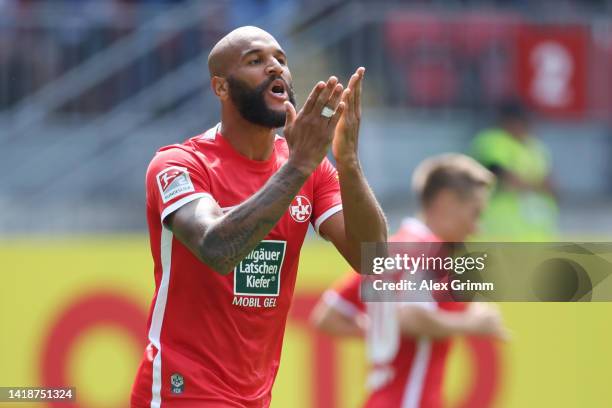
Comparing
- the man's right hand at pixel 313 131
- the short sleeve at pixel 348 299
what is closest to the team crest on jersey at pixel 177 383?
the man's right hand at pixel 313 131

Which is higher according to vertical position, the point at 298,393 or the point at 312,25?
the point at 312,25

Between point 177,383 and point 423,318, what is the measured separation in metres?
1.96

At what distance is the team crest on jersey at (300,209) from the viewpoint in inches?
183

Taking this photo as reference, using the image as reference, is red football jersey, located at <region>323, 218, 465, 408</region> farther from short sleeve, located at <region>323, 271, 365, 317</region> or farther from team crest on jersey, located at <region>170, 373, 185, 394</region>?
team crest on jersey, located at <region>170, 373, 185, 394</region>

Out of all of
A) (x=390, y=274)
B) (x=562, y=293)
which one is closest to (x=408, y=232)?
(x=390, y=274)

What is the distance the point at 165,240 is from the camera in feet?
14.9

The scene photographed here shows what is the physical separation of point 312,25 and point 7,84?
2.81 m

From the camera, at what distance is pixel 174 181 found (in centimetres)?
441

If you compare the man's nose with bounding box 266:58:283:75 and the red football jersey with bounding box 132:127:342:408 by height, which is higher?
the man's nose with bounding box 266:58:283:75

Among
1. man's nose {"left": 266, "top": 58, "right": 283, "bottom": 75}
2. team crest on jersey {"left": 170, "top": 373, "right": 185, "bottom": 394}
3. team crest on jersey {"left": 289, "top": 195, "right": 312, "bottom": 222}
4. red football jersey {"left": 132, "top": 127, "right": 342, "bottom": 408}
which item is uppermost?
man's nose {"left": 266, "top": 58, "right": 283, "bottom": 75}

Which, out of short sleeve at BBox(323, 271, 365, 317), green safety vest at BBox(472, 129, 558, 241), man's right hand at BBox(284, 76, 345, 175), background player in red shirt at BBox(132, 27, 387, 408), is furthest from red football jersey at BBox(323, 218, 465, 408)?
green safety vest at BBox(472, 129, 558, 241)

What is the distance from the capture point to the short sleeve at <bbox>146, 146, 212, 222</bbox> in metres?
4.36

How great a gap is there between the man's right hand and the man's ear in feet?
2.11

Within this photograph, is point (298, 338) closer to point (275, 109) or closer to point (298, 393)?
point (298, 393)
